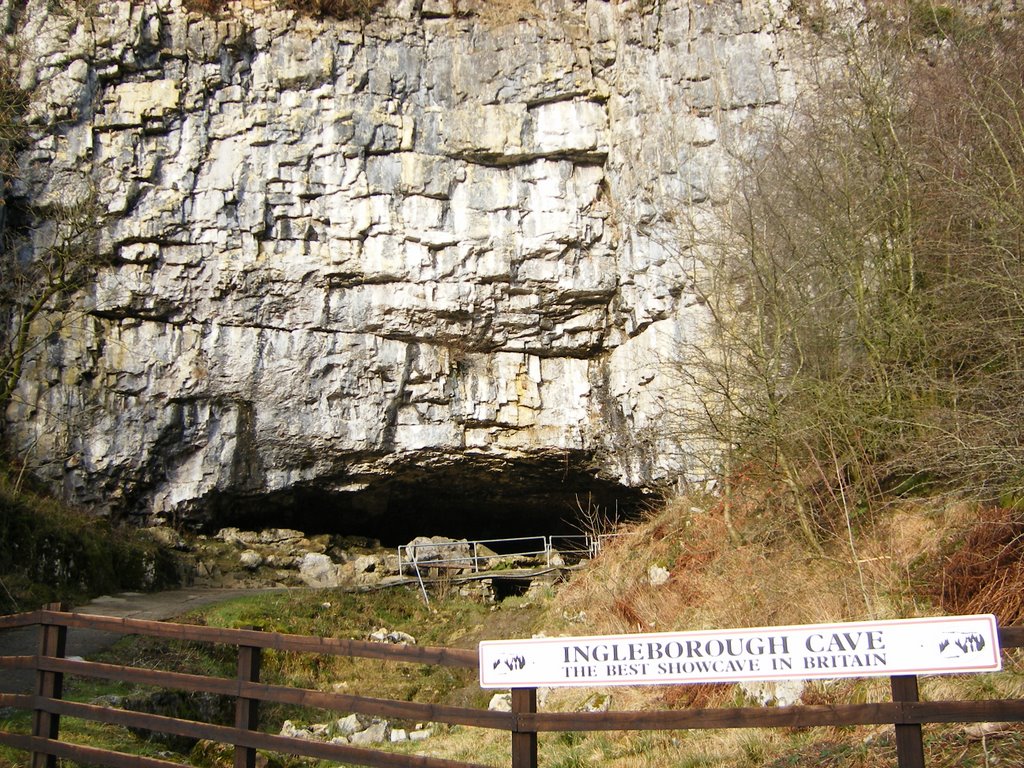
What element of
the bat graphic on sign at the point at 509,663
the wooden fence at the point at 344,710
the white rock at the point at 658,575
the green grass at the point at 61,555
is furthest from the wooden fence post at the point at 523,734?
the green grass at the point at 61,555

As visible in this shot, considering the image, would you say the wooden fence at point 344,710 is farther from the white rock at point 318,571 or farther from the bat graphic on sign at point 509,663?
the white rock at point 318,571

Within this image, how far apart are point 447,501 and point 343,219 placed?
7216 mm

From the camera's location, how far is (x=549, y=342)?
1775 cm

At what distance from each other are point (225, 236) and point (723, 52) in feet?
33.2

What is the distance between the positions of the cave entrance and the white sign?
507 inches

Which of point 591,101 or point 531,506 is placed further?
point 531,506

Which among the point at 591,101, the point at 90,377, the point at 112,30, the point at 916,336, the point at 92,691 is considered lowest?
the point at 92,691

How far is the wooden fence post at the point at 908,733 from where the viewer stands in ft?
11.5

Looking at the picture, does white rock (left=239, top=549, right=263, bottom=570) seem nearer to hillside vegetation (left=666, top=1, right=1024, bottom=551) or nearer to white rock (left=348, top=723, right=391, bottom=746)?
white rock (left=348, top=723, right=391, bottom=746)

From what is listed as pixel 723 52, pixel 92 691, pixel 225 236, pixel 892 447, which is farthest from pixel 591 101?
pixel 92 691

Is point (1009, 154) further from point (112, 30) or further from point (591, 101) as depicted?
point (112, 30)

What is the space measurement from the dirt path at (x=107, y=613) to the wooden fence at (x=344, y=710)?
2504 millimetres

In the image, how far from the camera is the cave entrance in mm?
18219

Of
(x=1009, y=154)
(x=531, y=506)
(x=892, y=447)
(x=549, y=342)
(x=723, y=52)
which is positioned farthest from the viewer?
(x=531, y=506)
